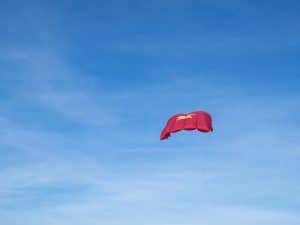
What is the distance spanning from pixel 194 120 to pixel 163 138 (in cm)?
544

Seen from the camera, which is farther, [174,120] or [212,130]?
[174,120]

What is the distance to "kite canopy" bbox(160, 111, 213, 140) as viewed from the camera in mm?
74375

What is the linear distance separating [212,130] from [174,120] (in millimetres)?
7720

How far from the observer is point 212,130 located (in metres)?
73.9

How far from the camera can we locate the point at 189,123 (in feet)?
249

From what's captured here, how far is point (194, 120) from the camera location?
76.2 meters

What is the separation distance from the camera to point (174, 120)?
261 ft

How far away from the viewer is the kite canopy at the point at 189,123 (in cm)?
7438

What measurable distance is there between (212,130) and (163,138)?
7.30 m

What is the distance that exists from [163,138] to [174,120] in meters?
5.20

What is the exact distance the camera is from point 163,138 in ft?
247
